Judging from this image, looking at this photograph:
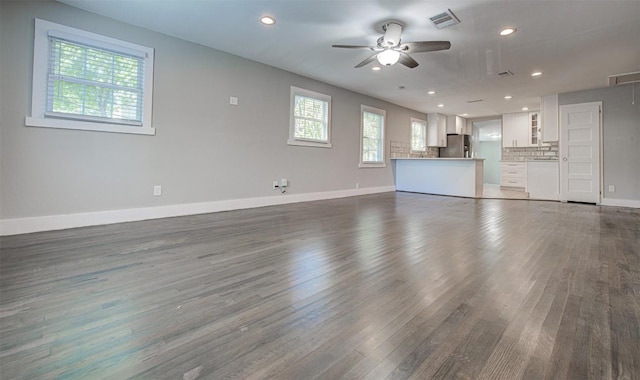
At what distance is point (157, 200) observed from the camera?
3.97 meters

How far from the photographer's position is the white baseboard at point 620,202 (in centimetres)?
572

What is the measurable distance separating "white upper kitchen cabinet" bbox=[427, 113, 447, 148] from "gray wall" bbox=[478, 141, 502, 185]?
4745 mm

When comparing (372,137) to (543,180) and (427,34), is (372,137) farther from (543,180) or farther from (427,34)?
(543,180)

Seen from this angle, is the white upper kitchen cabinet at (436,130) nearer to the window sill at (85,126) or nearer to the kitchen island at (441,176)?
the kitchen island at (441,176)

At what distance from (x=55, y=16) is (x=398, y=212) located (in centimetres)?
512

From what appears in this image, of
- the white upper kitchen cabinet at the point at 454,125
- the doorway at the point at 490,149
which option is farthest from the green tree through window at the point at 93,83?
the doorway at the point at 490,149

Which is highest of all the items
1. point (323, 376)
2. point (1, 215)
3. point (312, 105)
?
point (312, 105)

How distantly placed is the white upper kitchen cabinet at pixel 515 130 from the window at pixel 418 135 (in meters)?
2.40

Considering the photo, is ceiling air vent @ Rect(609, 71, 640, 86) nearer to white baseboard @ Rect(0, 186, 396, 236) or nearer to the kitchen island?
the kitchen island

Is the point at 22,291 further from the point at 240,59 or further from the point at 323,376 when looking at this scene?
the point at 240,59

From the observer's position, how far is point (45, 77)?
3104 mm

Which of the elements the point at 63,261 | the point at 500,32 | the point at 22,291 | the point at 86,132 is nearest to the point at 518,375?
the point at 22,291

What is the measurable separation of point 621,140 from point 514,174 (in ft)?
11.0

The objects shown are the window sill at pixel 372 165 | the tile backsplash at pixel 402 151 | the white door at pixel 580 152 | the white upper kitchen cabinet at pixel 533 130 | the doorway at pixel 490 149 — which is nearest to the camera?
the white door at pixel 580 152
